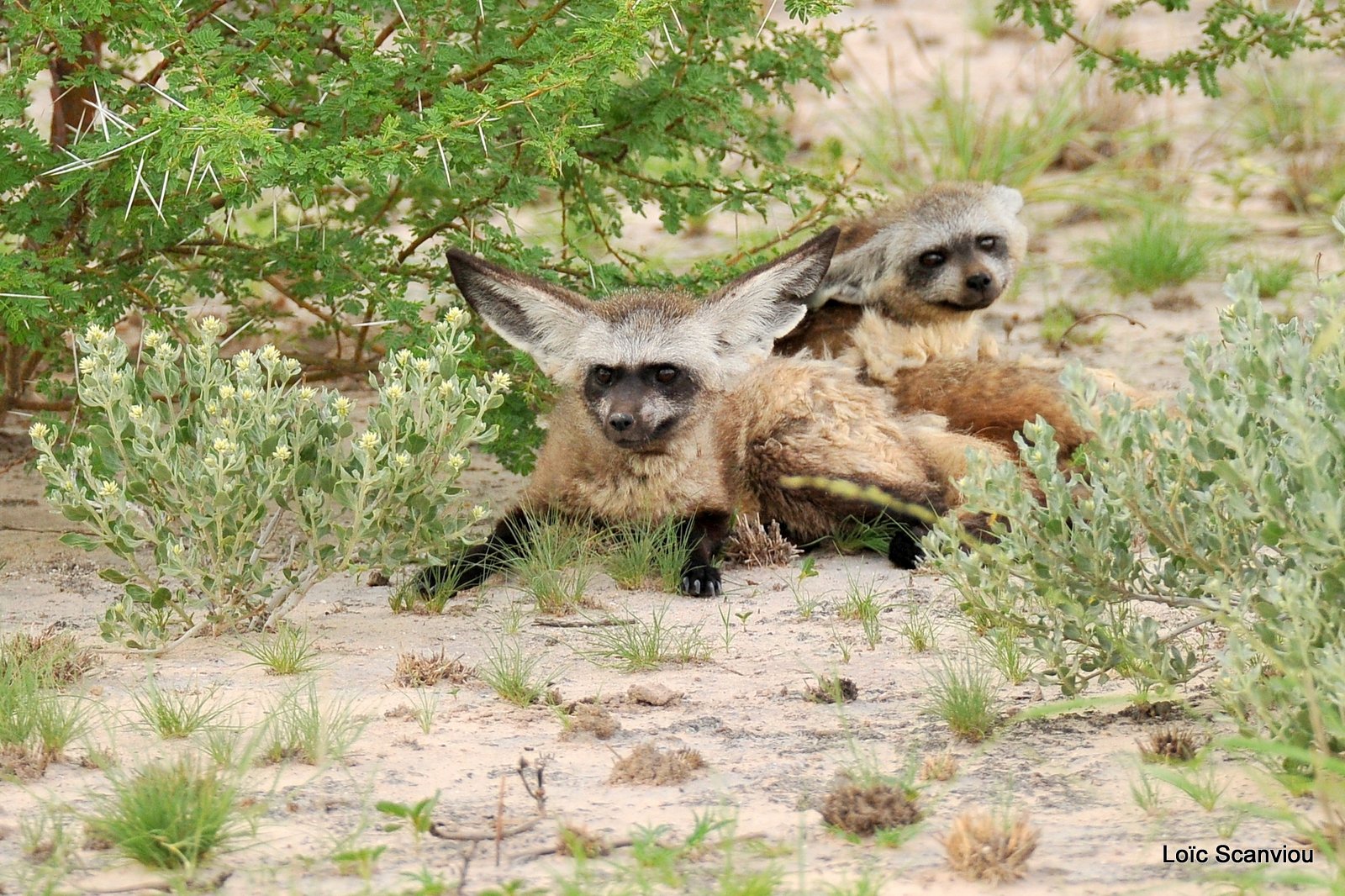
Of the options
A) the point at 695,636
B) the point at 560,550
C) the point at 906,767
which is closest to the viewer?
the point at 906,767

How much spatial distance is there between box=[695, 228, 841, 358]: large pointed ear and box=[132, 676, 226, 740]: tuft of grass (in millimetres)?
2552

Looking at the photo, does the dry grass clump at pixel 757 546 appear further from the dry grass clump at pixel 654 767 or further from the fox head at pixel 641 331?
the dry grass clump at pixel 654 767

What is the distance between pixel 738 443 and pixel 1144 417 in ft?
8.22

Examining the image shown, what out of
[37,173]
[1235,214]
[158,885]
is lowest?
[158,885]

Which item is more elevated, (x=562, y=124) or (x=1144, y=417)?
(x=562, y=124)

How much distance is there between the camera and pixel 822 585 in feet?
17.7

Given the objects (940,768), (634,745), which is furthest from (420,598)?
(940,768)

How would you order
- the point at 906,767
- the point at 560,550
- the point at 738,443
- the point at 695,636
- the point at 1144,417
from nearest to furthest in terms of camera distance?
the point at 906,767 → the point at 1144,417 → the point at 695,636 → the point at 560,550 → the point at 738,443

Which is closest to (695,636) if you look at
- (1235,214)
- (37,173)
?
(37,173)

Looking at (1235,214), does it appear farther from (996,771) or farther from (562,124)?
(996,771)

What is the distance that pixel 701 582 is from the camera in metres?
5.32

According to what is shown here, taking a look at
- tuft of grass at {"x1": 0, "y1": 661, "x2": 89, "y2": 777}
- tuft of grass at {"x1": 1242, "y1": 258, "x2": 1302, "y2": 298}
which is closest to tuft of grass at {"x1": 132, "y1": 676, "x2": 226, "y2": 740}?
tuft of grass at {"x1": 0, "y1": 661, "x2": 89, "y2": 777}

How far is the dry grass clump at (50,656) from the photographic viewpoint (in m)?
4.07

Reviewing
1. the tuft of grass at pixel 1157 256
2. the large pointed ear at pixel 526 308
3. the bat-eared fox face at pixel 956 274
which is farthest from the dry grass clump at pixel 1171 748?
the tuft of grass at pixel 1157 256
